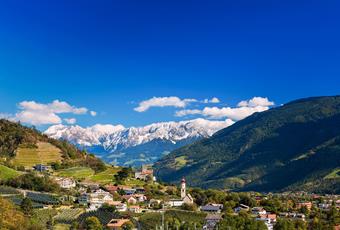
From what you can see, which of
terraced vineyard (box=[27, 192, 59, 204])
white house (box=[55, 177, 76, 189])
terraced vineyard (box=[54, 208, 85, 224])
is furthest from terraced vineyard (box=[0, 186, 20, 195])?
terraced vineyard (box=[54, 208, 85, 224])

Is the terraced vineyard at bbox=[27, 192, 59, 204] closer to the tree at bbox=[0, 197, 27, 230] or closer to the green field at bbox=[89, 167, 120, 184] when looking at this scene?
the green field at bbox=[89, 167, 120, 184]

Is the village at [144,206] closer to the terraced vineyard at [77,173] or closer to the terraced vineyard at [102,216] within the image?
the terraced vineyard at [102,216]

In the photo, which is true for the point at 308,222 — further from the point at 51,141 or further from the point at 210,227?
the point at 51,141

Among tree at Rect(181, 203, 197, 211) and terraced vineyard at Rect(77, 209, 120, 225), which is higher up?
tree at Rect(181, 203, 197, 211)

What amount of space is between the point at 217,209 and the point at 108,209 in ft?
81.5

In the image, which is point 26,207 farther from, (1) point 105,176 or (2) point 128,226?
(1) point 105,176

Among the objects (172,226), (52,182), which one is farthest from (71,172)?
(172,226)

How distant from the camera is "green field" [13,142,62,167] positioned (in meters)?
149

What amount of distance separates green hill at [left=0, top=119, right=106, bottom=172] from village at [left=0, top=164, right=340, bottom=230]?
8.89 m

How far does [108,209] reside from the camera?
107 meters

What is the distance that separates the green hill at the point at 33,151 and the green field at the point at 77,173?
353 cm

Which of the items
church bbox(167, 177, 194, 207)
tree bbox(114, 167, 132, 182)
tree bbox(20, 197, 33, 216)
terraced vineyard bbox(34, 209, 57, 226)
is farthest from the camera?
tree bbox(114, 167, 132, 182)

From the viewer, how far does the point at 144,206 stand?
11581 centimetres

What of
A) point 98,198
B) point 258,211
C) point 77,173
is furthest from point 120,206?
point 77,173
